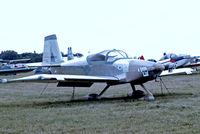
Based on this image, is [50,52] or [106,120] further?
[50,52]

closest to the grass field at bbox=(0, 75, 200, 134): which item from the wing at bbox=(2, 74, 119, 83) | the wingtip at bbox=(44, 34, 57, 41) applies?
the wing at bbox=(2, 74, 119, 83)

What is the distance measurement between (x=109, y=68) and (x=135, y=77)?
971 mm

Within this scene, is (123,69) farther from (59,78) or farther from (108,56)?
(59,78)

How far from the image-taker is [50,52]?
14.6 metres

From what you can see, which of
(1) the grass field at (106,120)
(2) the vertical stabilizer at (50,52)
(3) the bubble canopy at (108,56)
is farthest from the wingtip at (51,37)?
(1) the grass field at (106,120)

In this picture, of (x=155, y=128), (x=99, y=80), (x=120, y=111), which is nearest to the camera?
(x=155, y=128)

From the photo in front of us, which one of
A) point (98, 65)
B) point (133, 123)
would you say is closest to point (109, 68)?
point (98, 65)

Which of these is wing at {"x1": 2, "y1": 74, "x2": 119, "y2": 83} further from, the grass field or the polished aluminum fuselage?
the grass field

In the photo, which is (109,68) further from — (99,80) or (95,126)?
(95,126)

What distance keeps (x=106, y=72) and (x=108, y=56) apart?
0.55m

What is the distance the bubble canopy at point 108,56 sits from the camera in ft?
38.5

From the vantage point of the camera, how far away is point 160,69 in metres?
11.0

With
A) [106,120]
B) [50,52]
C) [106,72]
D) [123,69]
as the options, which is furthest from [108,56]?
[106,120]

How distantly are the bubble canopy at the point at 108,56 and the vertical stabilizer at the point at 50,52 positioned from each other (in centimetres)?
283
